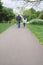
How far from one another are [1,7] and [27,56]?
142 ft

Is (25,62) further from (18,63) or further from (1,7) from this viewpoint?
(1,7)

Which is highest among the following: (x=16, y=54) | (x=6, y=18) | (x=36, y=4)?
(x=36, y=4)

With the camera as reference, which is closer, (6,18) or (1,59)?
(1,59)

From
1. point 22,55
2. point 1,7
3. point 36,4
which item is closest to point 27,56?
point 22,55

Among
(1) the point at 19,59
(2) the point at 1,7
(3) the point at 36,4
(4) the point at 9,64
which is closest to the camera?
(4) the point at 9,64

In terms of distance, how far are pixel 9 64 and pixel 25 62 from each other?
0.60m

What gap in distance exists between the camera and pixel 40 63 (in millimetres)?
7527

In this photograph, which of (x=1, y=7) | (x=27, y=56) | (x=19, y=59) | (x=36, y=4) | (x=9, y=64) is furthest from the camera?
(x=1, y=7)

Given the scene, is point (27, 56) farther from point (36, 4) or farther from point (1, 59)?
point (36, 4)

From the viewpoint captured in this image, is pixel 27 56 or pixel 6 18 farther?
pixel 6 18

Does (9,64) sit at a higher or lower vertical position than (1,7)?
higher

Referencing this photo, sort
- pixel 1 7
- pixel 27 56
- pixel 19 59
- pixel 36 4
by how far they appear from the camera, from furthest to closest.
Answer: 1. pixel 1 7
2. pixel 36 4
3. pixel 27 56
4. pixel 19 59

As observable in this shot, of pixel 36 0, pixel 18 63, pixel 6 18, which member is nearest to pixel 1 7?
pixel 6 18

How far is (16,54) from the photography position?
9.03m
